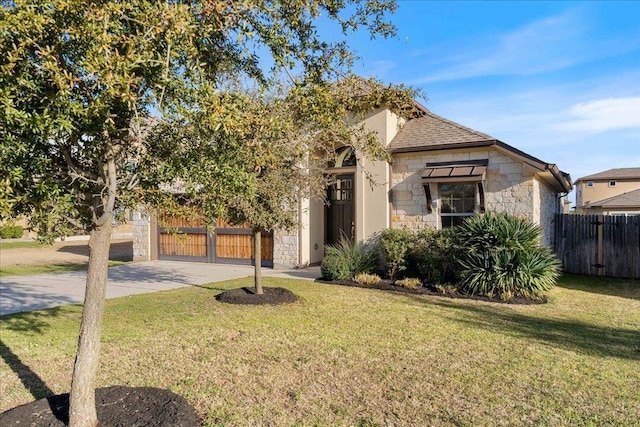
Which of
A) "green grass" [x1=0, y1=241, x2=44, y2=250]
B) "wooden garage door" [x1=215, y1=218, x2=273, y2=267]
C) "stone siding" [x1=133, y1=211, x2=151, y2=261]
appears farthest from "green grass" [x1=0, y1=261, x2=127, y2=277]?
"green grass" [x1=0, y1=241, x2=44, y2=250]

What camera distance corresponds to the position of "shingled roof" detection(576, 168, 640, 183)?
120ft

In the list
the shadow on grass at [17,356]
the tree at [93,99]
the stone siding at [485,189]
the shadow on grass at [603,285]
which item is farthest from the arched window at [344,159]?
the tree at [93,99]

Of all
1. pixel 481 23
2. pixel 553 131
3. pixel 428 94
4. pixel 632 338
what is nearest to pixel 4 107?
pixel 428 94

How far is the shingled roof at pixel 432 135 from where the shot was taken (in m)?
11.6

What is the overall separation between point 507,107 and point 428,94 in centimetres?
1058

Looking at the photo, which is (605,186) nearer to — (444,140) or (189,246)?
(444,140)

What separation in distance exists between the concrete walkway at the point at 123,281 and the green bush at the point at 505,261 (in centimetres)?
449

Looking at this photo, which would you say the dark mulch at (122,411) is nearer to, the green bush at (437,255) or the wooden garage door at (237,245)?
the green bush at (437,255)

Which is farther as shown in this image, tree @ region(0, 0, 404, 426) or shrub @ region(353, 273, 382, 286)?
Result: shrub @ region(353, 273, 382, 286)

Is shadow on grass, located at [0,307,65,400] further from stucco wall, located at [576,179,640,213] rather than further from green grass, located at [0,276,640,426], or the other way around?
stucco wall, located at [576,179,640,213]

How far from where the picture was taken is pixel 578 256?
41.5ft

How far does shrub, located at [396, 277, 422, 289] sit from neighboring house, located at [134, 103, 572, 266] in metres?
2.06

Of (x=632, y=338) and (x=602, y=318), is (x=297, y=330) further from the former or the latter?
(x=602, y=318)

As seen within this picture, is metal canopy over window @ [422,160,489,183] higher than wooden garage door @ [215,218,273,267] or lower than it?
higher
